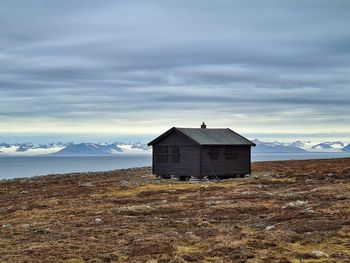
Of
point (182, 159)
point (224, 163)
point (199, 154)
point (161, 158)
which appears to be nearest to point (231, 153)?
point (224, 163)

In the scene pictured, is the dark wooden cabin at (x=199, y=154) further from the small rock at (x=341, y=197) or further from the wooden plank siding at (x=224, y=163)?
the small rock at (x=341, y=197)

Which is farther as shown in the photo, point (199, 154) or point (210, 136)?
point (210, 136)

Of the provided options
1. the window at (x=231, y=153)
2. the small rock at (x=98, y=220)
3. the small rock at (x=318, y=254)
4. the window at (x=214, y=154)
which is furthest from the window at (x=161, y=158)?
the small rock at (x=318, y=254)

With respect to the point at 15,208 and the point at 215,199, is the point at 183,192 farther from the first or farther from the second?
the point at 15,208

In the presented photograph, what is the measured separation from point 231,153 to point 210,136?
3.15 meters

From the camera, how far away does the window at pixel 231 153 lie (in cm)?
6056

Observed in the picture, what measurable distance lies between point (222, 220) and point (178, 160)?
34.2 metres

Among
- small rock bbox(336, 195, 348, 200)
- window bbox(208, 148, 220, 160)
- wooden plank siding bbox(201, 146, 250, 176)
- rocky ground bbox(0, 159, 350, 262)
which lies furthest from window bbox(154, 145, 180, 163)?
small rock bbox(336, 195, 348, 200)

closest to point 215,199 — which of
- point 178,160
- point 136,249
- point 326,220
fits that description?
point 326,220

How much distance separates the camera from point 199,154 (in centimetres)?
5744

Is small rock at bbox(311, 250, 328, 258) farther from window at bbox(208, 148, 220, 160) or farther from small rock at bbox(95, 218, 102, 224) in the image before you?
window at bbox(208, 148, 220, 160)

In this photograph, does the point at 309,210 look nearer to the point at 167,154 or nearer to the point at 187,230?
the point at 187,230

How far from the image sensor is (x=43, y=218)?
28.9 meters

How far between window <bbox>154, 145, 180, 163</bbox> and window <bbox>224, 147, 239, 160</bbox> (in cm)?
565
